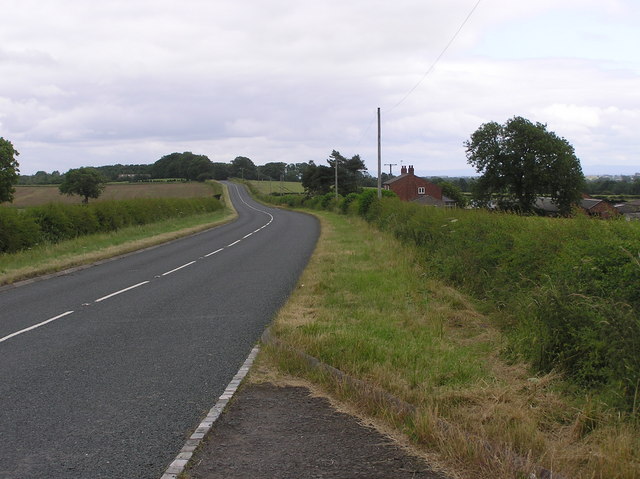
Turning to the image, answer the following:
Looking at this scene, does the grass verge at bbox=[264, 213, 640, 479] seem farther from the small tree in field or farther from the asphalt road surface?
the small tree in field

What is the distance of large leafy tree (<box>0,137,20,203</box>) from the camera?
72250 mm

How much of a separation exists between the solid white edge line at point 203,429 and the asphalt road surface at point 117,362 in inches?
3.2

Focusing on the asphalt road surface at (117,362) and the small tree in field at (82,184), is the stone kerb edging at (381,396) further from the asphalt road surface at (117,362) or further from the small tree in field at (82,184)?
the small tree in field at (82,184)

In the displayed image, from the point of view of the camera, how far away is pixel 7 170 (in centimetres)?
7312

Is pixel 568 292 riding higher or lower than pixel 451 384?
higher

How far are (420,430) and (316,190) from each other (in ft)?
323

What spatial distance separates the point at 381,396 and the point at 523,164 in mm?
64924

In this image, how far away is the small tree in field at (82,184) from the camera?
3647 inches

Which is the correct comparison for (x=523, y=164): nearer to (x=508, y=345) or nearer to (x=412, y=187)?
(x=412, y=187)

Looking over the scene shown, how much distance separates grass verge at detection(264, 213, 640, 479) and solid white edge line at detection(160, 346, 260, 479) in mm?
574

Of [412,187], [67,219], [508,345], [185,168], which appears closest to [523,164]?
[412,187]

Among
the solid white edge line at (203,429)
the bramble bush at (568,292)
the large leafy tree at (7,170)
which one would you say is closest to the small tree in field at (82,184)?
the large leafy tree at (7,170)

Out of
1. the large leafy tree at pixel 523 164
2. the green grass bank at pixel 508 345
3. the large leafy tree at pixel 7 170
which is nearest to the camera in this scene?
the green grass bank at pixel 508 345

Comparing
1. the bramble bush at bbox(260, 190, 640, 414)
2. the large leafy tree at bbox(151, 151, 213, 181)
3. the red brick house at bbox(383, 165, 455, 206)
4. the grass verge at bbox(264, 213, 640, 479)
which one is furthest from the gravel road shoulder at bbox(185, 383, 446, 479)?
the large leafy tree at bbox(151, 151, 213, 181)
